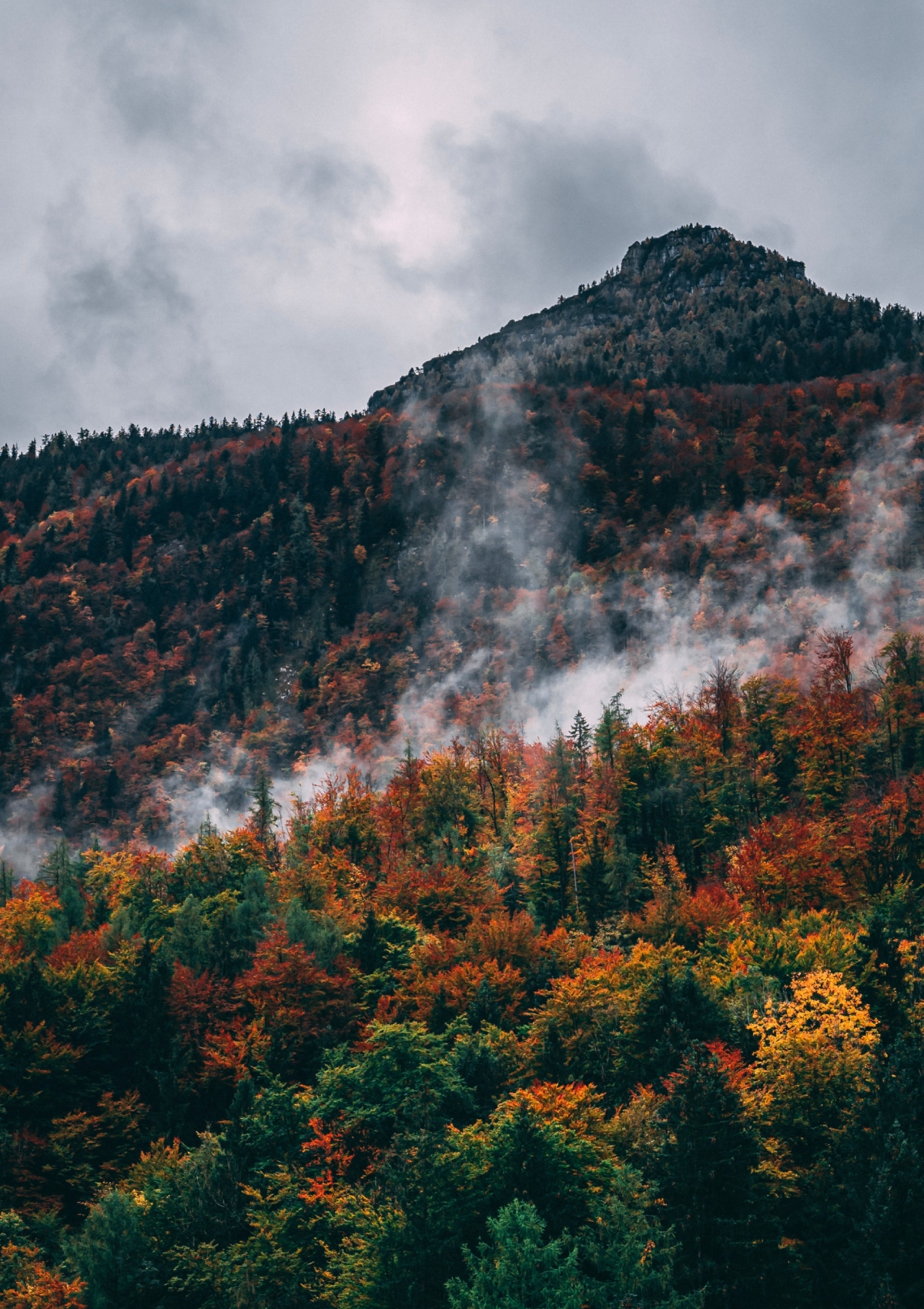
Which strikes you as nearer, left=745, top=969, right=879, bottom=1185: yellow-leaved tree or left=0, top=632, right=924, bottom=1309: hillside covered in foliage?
left=0, top=632, right=924, bottom=1309: hillside covered in foliage

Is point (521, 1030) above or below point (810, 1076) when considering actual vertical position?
above

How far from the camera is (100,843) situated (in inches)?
6609

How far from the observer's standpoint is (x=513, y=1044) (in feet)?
186

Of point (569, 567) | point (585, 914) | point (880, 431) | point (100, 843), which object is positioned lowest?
point (585, 914)

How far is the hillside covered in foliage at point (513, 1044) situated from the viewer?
130 ft

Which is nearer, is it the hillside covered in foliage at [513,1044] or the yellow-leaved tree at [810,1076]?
the hillside covered in foliage at [513,1044]

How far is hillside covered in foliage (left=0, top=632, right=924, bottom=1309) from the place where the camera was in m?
39.6

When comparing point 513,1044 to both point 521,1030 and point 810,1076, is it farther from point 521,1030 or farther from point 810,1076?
point 810,1076

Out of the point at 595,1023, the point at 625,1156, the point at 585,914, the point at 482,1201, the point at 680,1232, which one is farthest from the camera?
the point at 585,914

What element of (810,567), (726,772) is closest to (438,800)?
(726,772)

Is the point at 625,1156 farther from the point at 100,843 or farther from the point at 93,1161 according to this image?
the point at 100,843

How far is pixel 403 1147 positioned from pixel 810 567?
134 metres

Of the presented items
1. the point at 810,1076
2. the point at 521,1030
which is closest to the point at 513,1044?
the point at 521,1030

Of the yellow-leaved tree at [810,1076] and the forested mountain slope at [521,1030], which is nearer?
the forested mountain slope at [521,1030]
